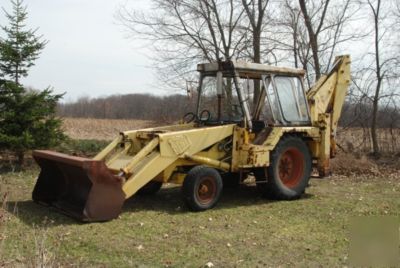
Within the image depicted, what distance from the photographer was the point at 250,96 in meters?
9.54

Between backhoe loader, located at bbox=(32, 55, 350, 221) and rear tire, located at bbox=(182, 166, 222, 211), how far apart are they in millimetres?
16

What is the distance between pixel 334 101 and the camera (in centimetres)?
1112

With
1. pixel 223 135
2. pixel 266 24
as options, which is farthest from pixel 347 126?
pixel 223 135

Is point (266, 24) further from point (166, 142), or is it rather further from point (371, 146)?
point (166, 142)

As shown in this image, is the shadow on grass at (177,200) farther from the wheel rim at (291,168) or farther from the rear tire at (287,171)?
the wheel rim at (291,168)

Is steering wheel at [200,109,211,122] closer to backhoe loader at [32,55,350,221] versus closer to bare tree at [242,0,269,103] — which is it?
backhoe loader at [32,55,350,221]

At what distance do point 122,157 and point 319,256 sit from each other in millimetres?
3904

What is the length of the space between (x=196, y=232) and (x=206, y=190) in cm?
155

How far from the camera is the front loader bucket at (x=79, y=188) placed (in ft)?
24.4

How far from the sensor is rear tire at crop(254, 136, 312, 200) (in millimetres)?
9609

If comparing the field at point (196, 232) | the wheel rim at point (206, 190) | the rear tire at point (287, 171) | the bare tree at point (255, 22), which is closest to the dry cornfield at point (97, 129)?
the bare tree at point (255, 22)

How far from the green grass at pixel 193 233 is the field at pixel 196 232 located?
0.01m

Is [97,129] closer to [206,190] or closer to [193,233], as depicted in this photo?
[206,190]

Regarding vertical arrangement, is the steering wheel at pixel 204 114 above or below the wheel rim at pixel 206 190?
above
